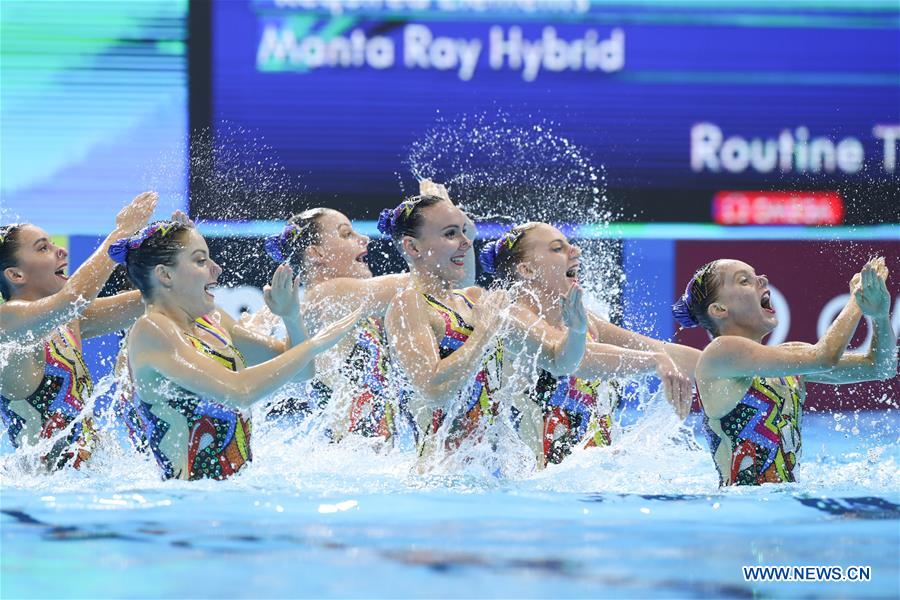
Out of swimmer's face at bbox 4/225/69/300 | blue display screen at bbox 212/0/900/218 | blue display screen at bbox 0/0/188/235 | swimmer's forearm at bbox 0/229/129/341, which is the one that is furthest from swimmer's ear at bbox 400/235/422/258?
blue display screen at bbox 0/0/188/235

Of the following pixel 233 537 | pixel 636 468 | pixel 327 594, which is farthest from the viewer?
pixel 636 468

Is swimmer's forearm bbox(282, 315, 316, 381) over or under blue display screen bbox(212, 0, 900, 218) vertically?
under

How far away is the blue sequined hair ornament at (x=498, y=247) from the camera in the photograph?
5.20m

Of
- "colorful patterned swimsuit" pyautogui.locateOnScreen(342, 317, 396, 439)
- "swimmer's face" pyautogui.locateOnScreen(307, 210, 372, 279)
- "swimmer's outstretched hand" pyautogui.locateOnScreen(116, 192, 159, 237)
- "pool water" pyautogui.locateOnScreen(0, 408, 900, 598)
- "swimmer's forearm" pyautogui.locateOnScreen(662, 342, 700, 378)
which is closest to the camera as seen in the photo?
"pool water" pyautogui.locateOnScreen(0, 408, 900, 598)

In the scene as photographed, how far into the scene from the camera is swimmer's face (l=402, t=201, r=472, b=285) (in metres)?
4.85

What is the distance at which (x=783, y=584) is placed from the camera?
9.96ft

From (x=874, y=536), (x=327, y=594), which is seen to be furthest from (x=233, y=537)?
(x=874, y=536)

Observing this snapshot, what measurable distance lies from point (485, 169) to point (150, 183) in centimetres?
233

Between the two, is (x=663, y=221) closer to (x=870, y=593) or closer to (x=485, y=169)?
(x=485, y=169)

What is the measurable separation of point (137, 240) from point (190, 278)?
0.23 meters

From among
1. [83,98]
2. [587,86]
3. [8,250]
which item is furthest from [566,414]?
[83,98]

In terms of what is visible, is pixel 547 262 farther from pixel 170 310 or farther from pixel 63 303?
pixel 63 303

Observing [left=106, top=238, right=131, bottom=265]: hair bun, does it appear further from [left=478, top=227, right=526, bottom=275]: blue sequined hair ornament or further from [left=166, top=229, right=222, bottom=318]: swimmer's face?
[left=478, top=227, right=526, bottom=275]: blue sequined hair ornament

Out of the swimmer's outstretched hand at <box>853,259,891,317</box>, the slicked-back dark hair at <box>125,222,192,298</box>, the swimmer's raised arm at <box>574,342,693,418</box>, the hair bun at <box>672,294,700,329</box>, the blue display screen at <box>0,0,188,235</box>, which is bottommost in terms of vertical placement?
the swimmer's raised arm at <box>574,342,693,418</box>
